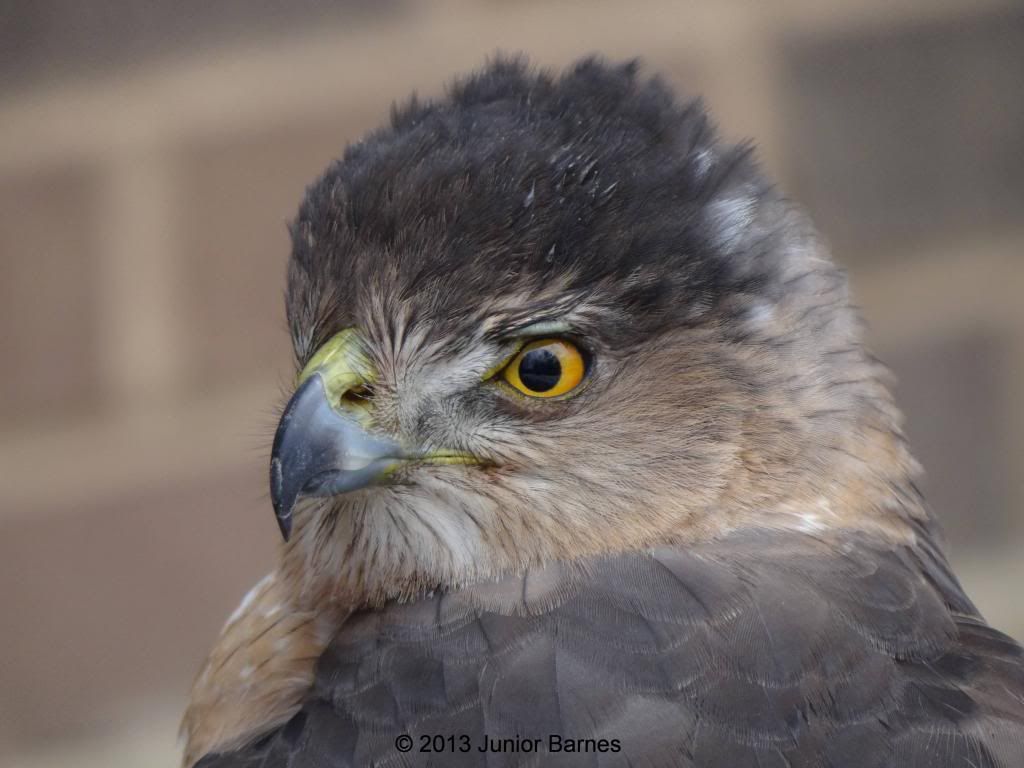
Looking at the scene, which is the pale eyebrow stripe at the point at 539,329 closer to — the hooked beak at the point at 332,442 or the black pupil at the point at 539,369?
the black pupil at the point at 539,369

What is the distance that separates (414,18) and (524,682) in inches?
87.2

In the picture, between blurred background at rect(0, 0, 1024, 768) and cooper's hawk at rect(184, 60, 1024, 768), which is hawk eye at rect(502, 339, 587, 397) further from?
blurred background at rect(0, 0, 1024, 768)

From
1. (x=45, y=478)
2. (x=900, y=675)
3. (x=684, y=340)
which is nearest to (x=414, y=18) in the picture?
(x=45, y=478)

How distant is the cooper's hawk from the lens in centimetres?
162

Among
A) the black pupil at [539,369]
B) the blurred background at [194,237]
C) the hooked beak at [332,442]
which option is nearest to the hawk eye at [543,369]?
the black pupil at [539,369]

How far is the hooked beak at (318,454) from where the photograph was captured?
1.71 m

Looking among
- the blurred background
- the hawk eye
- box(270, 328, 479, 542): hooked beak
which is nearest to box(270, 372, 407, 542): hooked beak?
box(270, 328, 479, 542): hooked beak

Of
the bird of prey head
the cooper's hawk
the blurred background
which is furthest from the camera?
the blurred background

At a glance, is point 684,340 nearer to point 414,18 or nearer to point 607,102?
point 607,102

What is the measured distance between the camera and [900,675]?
1.63m

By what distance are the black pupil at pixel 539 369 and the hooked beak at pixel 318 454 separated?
195 mm

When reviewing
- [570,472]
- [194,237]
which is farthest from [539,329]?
[194,237]

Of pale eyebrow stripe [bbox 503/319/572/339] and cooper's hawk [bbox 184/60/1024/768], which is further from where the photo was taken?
pale eyebrow stripe [bbox 503/319/572/339]

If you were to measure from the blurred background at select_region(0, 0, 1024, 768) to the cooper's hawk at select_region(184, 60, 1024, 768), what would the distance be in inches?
57.2
